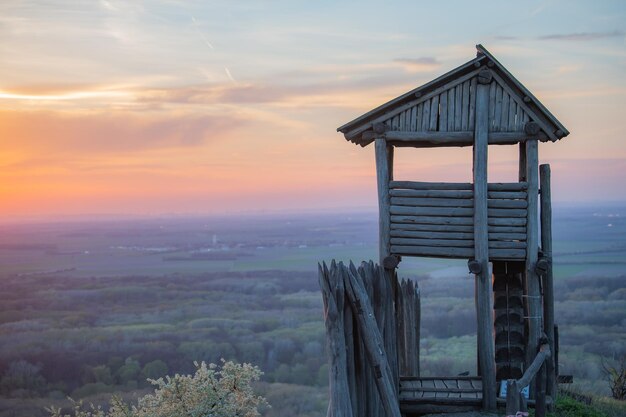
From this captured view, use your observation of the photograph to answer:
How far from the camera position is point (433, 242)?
13.2 m

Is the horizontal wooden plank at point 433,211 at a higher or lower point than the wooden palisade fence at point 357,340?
higher

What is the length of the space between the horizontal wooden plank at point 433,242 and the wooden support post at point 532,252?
0.97 meters

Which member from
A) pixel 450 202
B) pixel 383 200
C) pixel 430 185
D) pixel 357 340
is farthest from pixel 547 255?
pixel 357 340

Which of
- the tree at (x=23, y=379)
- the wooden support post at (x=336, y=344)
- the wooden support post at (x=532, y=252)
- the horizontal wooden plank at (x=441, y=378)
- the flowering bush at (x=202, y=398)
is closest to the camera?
the wooden support post at (x=336, y=344)

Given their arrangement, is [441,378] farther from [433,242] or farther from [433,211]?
[433,211]

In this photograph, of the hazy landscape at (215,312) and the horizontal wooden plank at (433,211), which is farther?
the hazy landscape at (215,312)

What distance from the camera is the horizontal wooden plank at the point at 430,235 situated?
1312cm

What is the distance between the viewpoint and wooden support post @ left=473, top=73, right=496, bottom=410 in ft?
42.6

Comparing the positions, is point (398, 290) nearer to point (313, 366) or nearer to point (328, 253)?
point (313, 366)

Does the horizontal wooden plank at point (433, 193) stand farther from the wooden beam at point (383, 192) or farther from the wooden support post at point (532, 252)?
the wooden support post at point (532, 252)

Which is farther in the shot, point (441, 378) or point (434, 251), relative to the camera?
point (441, 378)

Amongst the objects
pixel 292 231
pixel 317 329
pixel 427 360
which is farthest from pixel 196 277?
pixel 292 231

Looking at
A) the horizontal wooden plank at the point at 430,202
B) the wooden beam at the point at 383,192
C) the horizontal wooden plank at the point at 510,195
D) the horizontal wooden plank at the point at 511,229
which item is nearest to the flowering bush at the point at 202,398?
the wooden beam at the point at 383,192

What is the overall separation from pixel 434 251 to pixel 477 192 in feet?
3.90
